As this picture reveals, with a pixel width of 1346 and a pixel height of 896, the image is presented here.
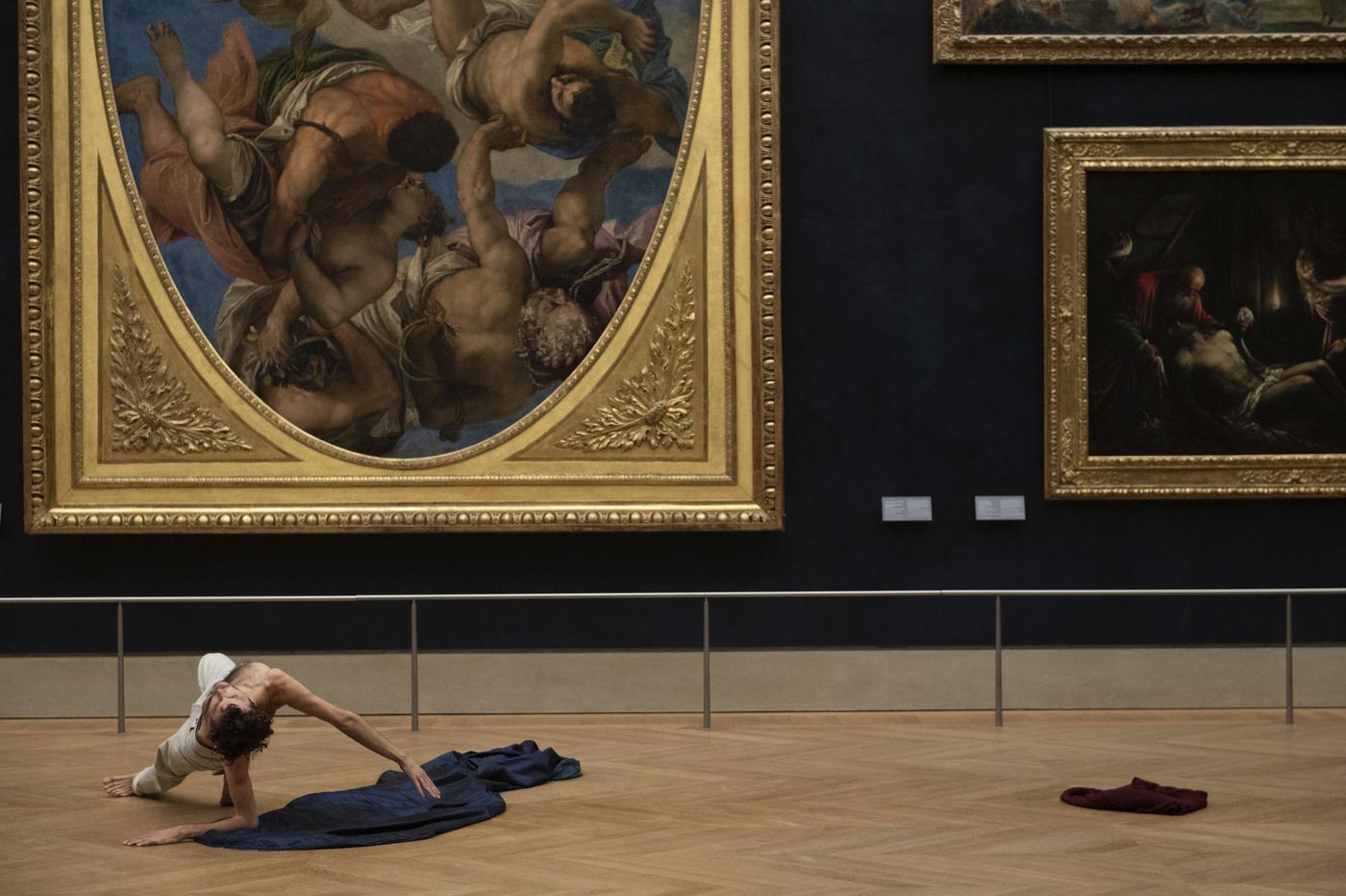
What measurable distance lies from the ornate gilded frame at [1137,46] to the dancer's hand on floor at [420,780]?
6.46 metres

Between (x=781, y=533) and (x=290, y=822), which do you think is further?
(x=781, y=533)

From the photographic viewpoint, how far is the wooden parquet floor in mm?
6547

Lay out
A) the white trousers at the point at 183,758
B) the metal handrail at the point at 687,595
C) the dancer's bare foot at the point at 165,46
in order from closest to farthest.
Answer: the white trousers at the point at 183,758, the metal handrail at the point at 687,595, the dancer's bare foot at the point at 165,46

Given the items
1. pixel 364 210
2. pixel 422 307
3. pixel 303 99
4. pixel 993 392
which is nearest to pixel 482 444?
pixel 422 307

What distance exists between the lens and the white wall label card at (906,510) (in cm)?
1132

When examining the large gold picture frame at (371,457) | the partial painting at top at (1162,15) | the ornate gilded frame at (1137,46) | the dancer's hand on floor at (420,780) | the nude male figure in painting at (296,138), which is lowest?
the dancer's hand on floor at (420,780)

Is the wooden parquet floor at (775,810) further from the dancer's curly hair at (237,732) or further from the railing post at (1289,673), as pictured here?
the dancer's curly hair at (237,732)

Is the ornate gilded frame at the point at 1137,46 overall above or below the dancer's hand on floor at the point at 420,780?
above

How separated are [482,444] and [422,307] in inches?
42.0

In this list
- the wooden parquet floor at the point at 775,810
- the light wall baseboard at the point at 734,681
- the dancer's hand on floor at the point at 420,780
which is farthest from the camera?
the light wall baseboard at the point at 734,681

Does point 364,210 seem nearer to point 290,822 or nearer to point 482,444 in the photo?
point 482,444

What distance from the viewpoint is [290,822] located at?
7469 millimetres

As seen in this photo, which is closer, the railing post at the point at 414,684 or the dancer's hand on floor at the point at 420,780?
the dancer's hand on floor at the point at 420,780

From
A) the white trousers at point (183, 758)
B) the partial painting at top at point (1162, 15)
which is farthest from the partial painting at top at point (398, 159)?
the white trousers at point (183, 758)
